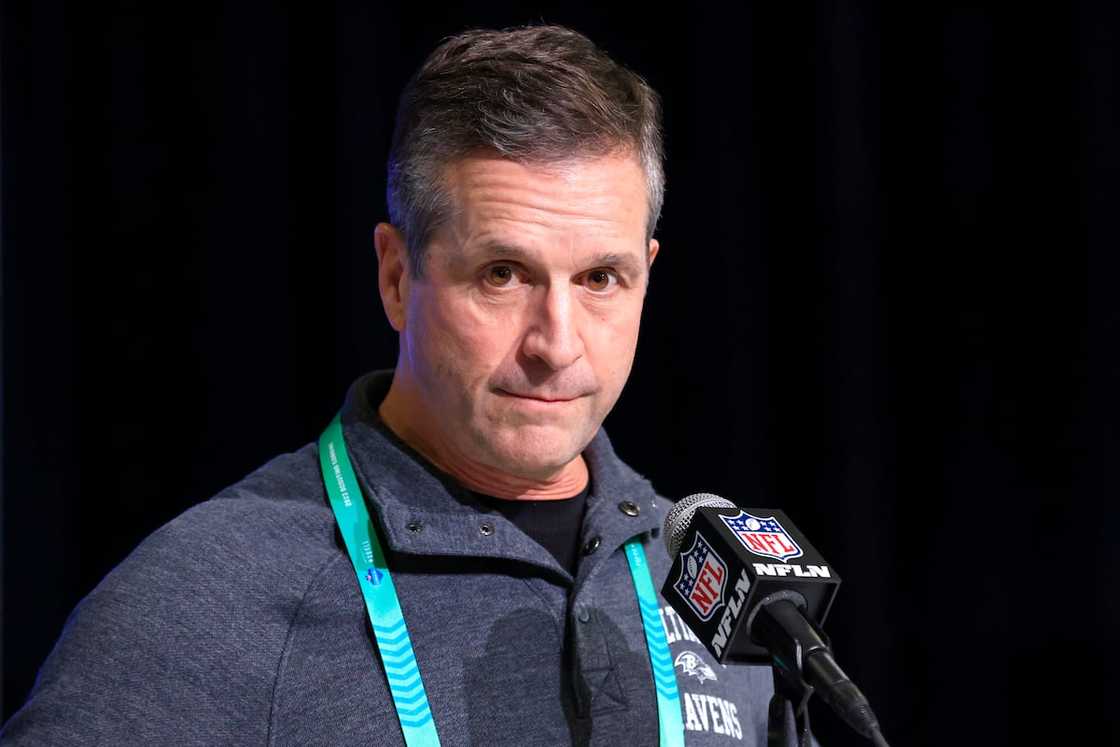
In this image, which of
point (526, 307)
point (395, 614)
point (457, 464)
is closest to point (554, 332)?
point (526, 307)

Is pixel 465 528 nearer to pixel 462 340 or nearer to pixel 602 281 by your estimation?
pixel 462 340

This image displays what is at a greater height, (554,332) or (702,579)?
(554,332)

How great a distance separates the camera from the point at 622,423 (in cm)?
268

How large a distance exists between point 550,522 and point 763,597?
0.60 meters

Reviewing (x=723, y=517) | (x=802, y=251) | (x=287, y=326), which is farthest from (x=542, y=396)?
(x=802, y=251)

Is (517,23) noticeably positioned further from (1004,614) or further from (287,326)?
(1004,614)

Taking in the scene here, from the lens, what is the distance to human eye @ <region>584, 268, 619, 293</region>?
1.48 m

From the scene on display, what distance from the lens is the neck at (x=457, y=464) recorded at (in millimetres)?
1553

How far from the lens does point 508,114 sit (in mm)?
1455

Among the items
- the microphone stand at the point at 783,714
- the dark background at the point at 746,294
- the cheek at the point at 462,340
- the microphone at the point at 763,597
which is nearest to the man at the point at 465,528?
the cheek at the point at 462,340

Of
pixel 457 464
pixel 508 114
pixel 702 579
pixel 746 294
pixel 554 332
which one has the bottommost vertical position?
pixel 746 294

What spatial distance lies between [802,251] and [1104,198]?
0.64 metres

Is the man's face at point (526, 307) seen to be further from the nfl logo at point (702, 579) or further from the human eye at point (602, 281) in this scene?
the nfl logo at point (702, 579)

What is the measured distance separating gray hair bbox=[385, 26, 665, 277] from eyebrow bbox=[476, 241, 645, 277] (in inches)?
3.3
